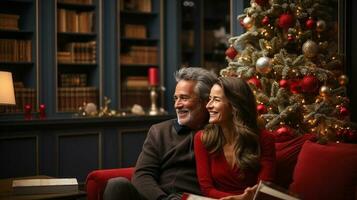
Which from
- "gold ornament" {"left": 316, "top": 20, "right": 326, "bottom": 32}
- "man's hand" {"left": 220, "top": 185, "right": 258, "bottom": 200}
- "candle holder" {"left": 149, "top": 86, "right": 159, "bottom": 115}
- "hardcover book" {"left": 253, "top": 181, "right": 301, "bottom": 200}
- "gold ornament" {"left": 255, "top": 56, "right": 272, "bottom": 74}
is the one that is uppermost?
"gold ornament" {"left": 316, "top": 20, "right": 326, "bottom": 32}

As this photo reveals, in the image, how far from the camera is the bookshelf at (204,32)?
6.48 meters

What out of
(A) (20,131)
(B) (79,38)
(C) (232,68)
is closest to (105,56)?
(B) (79,38)

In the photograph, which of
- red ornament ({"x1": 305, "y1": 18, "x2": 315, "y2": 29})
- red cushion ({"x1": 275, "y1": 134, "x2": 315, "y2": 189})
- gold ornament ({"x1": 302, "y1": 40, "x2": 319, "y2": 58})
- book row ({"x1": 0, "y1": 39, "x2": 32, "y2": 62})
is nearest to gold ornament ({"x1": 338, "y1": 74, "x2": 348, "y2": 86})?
gold ornament ({"x1": 302, "y1": 40, "x2": 319, "y2": 58})

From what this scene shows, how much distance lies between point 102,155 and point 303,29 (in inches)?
93.3

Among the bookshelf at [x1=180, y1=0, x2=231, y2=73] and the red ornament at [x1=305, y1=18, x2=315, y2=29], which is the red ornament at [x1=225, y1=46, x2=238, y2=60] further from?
the bookshelf at [x1=180, y1=0, x2=231, y2=73]

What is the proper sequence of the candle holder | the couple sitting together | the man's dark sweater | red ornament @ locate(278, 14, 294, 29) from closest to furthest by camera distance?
the couple sitting together → the man's dark sweater → red ornament @ locate(278, 14, 294, 29) → the candle holder

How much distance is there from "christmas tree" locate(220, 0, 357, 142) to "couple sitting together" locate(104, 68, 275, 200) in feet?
3.03

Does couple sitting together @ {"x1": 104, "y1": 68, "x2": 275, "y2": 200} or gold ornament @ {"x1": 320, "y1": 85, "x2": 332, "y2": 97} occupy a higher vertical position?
gold ornament @ {"x1": 320, "y1": 85, "x2": 332, "y2": 97}

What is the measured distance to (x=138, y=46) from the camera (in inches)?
241

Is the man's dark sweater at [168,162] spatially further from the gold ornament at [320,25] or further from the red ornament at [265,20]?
the gold ornament at [320,25]

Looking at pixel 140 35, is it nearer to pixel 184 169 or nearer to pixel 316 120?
pixel 316 120

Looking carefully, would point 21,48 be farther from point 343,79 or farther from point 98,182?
point 343,79

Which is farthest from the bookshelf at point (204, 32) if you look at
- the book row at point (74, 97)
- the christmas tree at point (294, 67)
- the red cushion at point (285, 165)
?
the red cushion at point (285, 165)

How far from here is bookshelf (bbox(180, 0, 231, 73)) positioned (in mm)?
6477
